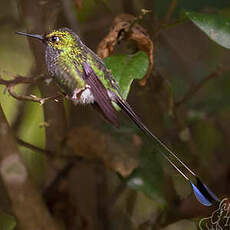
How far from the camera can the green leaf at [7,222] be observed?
1.36 metres

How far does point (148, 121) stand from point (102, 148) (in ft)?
0.95

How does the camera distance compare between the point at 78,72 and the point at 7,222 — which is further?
the point at 7,222

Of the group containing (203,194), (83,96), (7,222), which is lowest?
(7,222)

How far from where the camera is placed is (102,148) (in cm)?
158

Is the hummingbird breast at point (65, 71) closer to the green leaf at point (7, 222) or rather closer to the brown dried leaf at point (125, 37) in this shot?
the brown dried leaf at point (125, 37)

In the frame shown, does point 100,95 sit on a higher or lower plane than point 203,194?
→ higher

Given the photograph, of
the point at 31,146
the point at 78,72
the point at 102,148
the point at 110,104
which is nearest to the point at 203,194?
the point at 110,104

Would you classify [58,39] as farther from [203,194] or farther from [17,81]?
[203,194]

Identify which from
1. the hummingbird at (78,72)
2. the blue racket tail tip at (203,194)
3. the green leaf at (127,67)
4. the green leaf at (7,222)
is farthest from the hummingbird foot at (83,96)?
the green leaf at (7,222)

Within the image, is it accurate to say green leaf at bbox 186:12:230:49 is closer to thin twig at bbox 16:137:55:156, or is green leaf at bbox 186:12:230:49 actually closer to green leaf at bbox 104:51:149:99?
green leaf at bbox 104:51:149:99

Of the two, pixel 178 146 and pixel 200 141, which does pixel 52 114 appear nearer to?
pixel 178 146

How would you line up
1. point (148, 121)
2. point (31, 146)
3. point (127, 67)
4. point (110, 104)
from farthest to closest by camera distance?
point (148, 121)
point (31, 146)
point (127, 67)
point (110, 104)

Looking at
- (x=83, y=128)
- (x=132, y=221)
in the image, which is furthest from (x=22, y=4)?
(x=132, y=221)

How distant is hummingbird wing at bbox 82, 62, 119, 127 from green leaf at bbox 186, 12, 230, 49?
35 centimetres
